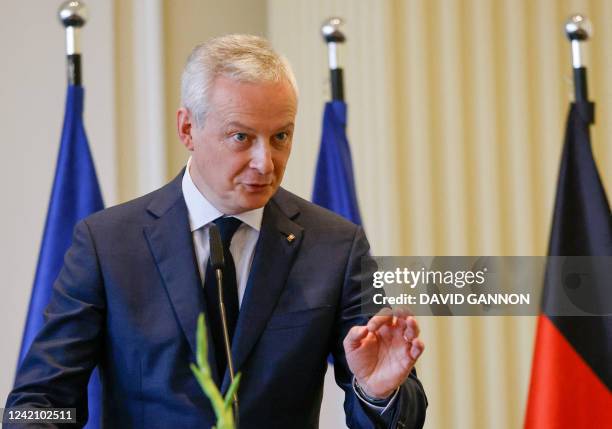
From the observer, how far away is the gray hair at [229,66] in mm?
2510

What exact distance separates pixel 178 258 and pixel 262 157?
37cm

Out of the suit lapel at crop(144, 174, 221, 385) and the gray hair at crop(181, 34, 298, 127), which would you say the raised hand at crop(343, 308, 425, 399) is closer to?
the suit lapel at crop(144, 174, 221, 385)

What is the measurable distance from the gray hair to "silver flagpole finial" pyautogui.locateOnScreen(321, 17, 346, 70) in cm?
133

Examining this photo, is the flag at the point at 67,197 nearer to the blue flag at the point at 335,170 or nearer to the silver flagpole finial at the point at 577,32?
the blue flag at the point at 335,170

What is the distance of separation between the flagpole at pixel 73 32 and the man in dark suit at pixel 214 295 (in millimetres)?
1165

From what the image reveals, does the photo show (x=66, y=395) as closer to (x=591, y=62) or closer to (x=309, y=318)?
(x=309, y=318)

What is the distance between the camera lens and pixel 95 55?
15.1 feet

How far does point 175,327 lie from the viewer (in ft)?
8.21

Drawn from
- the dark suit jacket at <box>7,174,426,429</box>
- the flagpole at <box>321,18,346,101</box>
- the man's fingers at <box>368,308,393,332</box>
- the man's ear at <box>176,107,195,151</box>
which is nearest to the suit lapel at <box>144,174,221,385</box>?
the dark suit jacket at <box>7,174,426,429</box>

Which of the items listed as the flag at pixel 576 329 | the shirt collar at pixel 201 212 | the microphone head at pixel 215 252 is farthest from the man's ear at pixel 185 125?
the flag at pixel 576 329

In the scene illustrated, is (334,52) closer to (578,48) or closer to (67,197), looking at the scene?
(578,48)

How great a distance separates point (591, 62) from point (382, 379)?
2.89 metres

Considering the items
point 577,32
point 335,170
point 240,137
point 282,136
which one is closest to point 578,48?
point 577,32

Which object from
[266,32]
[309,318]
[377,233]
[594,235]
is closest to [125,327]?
[309,318]
